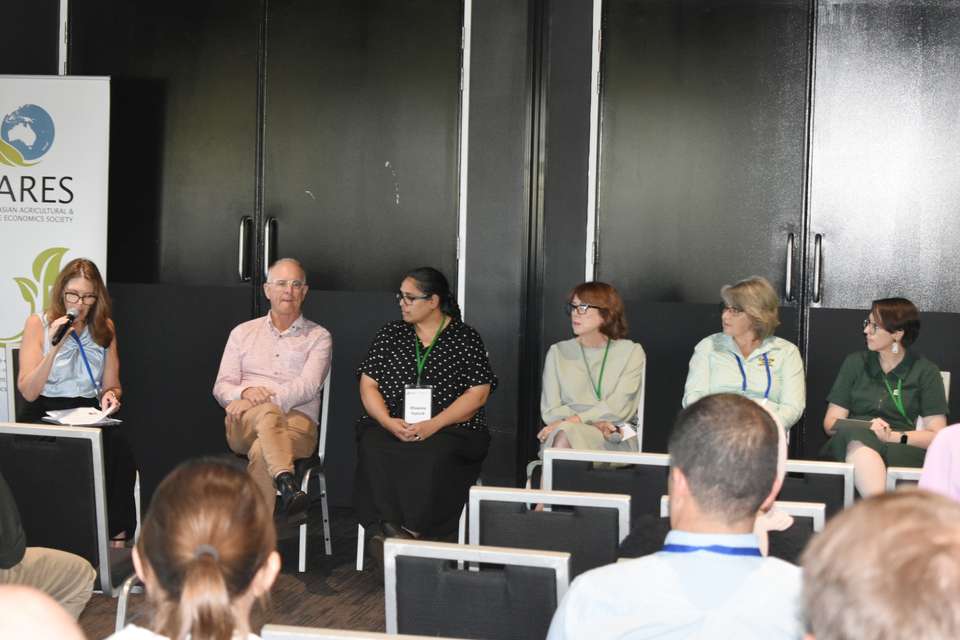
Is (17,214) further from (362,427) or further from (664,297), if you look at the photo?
(664,297)

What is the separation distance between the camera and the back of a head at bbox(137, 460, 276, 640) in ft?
5.17

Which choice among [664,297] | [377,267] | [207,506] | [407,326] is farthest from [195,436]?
[207,506]

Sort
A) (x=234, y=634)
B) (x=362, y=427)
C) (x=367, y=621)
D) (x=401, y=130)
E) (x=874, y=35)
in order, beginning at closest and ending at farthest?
(x=234, y=634), (x=367, y=621), (x=362, y=427), (x=874, y=35), (x=401, y=130)

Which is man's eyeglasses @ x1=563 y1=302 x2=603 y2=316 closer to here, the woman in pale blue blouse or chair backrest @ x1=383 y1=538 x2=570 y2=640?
the woman in pale blue blouse

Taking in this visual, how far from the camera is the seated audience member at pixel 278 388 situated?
16.0ft

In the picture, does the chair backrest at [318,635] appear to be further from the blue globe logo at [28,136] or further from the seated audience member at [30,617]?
the blue globe logo at [28,136]

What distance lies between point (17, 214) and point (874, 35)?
15.1 feet

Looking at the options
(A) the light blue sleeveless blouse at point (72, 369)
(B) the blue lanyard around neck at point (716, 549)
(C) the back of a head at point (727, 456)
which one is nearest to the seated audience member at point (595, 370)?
(A) the light blue sleeveless blouse at point (72, 369)

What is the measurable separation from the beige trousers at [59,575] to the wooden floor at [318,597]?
1.41 ft

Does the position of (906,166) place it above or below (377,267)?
above

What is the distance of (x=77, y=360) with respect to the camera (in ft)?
16.6

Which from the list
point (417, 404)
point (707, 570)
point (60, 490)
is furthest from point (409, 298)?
point (707, 570)

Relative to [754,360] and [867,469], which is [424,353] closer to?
[754,360]

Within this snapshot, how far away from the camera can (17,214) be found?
603 cm
